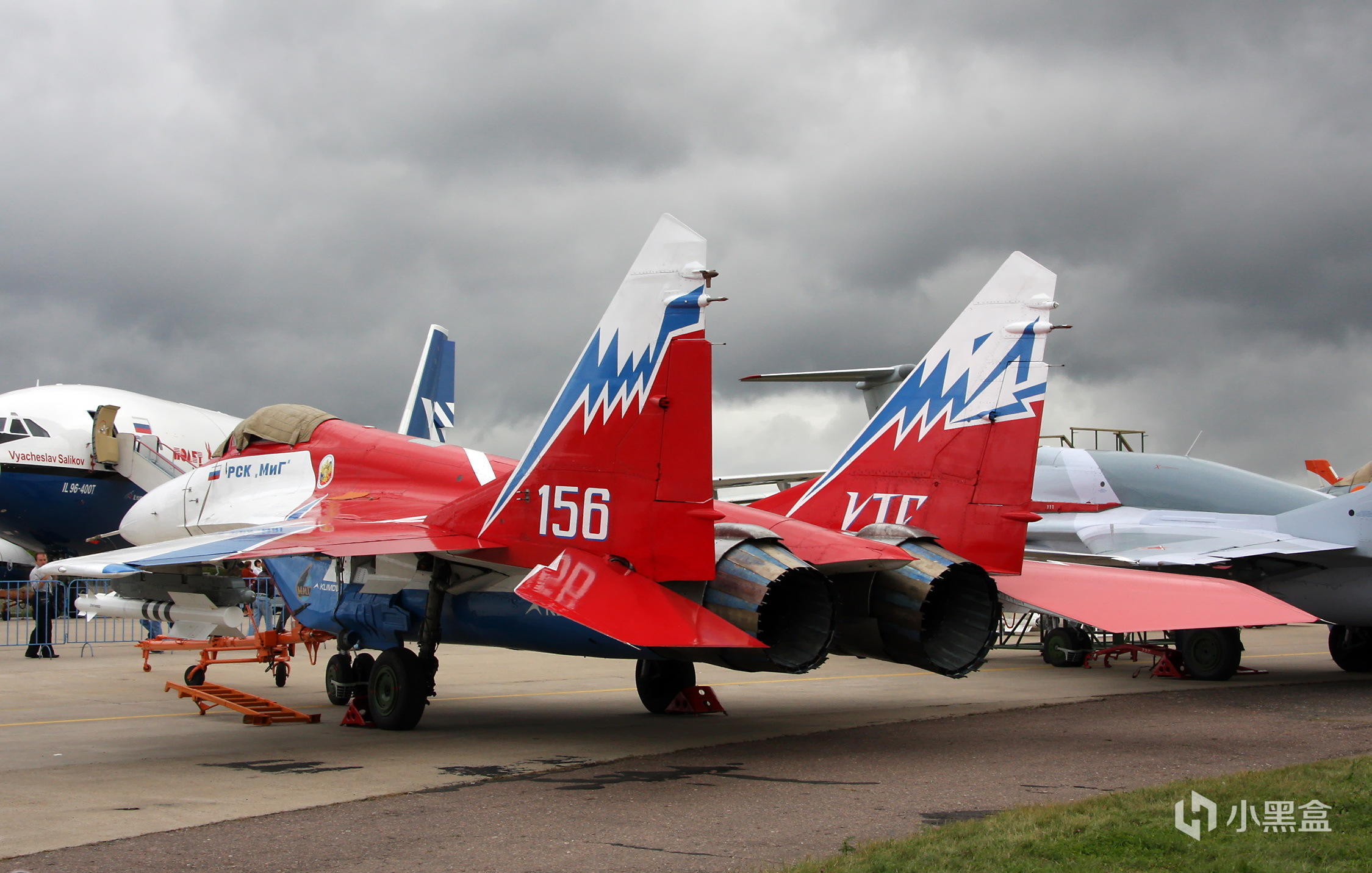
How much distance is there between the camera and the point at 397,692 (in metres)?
9.50

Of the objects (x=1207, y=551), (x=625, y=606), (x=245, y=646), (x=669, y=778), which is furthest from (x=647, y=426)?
(x=1207, y=551)

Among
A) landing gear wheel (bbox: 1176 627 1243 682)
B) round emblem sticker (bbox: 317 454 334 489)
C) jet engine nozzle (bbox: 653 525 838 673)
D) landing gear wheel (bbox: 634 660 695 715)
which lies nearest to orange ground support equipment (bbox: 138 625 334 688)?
round emblem sticker (bbox: 317 454 334 489)

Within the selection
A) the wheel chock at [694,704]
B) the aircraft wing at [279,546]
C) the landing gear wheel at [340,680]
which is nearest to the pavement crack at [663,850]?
the aircraft wing at [279,546]

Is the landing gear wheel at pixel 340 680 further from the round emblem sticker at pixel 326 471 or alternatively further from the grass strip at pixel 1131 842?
the grass strip at pixel 1131 842

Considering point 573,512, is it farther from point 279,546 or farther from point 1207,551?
point 1207,551

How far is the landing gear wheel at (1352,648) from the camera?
572 inches

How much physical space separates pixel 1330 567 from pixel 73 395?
72.8ft

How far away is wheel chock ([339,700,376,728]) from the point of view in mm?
9922

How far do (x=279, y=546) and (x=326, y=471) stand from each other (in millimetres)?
3027

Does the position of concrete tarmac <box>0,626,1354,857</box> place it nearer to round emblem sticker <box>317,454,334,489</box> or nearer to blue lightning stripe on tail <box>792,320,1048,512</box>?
round emblem sticker <box>317,454,334,489</box>

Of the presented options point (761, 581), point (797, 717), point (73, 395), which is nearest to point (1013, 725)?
point (797, 717)

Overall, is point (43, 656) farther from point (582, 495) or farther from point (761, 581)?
point (761, 581)

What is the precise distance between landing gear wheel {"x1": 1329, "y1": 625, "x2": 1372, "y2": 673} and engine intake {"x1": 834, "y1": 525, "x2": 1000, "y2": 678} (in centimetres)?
872

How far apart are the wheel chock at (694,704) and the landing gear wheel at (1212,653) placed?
6.59m
